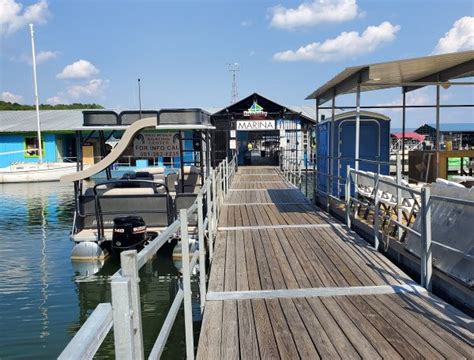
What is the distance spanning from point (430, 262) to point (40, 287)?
6.85m

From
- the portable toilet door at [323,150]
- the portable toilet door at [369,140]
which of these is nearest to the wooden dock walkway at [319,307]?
the portable toilet door at [323,150]

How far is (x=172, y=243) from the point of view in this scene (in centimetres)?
1028

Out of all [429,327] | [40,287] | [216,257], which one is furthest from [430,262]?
[40,287]

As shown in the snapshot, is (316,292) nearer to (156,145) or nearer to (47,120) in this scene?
(156,145)

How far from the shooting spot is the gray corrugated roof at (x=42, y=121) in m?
33.0

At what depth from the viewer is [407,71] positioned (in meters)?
7.99

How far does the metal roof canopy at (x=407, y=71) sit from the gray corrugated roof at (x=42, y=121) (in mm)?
26222

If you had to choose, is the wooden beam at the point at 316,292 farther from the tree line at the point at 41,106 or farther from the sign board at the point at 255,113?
the tree line at the point at 41,106

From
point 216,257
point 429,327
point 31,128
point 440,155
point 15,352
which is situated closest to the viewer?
point 429,327

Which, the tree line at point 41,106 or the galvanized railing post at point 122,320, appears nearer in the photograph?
the galvanized railing post at point 122,320

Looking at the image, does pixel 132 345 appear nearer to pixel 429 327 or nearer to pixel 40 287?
pixel 429 327

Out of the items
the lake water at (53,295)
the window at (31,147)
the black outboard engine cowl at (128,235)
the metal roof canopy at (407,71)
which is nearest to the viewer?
the lake water at (53,295)

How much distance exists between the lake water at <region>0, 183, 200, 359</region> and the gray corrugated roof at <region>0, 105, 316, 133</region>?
2105 centimetres

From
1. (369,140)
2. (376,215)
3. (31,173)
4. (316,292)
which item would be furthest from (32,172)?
(316,292)
